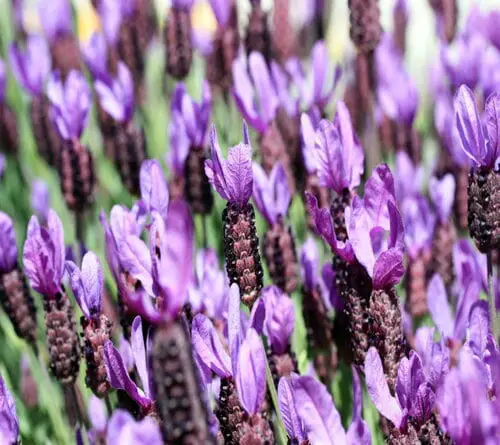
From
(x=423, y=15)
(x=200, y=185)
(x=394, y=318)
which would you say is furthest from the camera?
(x=423, y=15)

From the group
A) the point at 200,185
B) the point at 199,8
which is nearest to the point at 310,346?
the point at 200,185

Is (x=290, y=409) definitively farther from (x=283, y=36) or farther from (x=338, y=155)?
(x=283, y=36)

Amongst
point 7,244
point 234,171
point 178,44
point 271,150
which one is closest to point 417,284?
point 271,150

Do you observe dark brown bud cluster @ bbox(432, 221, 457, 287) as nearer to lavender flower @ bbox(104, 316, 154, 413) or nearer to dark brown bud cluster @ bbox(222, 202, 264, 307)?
dark brown bud cluster @ bbox(222, 202, 264, 307)

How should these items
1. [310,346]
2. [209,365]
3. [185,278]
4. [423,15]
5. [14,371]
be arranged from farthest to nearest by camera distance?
[423,15] → [14,371] → [310,346] → [209,365] → [185,278]

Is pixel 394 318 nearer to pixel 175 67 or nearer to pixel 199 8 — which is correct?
pixel 175 67

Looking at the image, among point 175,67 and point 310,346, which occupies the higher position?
point 175,67

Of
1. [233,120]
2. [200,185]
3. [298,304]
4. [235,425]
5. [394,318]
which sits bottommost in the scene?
[235,425]
